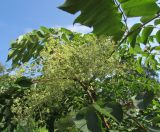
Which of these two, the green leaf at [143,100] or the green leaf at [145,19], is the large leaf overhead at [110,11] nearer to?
the green leaf at [145,19]

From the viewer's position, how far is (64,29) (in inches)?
102

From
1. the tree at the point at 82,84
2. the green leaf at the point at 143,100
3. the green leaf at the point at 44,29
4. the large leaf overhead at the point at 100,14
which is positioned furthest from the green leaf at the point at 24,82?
the green leaf at the point at 44,29

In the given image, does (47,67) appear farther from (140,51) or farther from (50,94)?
(140,51)

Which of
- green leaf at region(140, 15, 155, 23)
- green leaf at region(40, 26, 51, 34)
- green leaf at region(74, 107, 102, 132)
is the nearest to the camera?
green leaf at region(74, 107, 102, 132)

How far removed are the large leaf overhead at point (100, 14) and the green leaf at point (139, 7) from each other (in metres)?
0.05

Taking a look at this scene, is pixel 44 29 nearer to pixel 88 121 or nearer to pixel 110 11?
pixel 110 11

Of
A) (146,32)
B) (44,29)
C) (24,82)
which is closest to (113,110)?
(24,82)

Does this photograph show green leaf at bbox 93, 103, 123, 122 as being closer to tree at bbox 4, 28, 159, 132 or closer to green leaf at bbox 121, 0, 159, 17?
tree at bbox 4, 28, 159, 132

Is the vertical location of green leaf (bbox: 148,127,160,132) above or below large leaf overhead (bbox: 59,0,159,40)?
below

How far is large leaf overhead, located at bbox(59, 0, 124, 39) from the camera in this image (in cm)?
183

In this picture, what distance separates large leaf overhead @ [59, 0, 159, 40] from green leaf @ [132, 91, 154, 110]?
1.00 ft

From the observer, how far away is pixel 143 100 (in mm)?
1698

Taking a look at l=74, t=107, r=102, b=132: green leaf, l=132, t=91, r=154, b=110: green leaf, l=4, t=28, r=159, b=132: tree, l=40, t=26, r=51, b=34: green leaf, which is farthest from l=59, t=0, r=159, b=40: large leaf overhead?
l=40, t=26, r=51, b=34: green leaf

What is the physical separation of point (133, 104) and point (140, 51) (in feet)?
2.65
